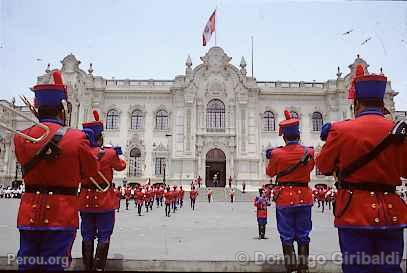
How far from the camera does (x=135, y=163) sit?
1310 inches

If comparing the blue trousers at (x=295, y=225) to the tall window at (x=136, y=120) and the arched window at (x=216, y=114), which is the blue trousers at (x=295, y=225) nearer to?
the arched window at (x=216, y=114)

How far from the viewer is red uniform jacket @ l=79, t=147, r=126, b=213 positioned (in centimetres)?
474

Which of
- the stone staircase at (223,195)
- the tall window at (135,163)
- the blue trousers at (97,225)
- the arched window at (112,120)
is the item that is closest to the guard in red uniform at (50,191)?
the blue trousers at (97,225)

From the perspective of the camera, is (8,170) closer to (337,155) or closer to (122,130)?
(122,130)

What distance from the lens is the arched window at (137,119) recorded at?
112 ft

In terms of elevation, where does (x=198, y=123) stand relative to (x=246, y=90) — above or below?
below

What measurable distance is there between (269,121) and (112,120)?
1545 cm

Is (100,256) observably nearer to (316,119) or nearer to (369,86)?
(369,86)

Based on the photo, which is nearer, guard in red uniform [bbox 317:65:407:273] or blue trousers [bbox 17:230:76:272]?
guard in red uniform [bbox 317:65:407:273]

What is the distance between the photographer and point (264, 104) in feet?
113

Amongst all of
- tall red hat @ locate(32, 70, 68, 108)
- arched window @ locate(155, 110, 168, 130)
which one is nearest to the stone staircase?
arched window @ locate(155, 110, 168, 130)

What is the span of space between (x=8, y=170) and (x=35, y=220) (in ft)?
114

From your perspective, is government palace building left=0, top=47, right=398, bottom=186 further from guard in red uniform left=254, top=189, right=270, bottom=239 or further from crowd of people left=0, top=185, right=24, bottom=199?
guard in red uniform left=254, top=189, right=270, bottom=239

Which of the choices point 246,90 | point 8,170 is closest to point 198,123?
point 246,90
